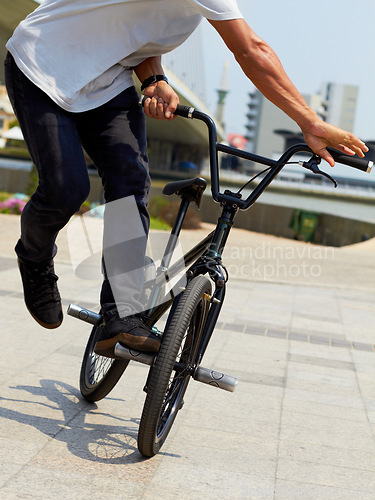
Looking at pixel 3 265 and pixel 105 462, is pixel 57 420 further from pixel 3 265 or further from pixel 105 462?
pixel 3 265

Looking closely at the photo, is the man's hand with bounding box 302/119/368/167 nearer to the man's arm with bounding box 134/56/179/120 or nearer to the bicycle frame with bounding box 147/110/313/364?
the bicycle frame with bounding box 147/110/313/364

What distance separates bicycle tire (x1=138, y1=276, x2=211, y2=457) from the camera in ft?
7.53

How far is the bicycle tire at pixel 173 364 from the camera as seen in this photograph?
2.29 metres

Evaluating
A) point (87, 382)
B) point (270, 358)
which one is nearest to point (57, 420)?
point (87, 382)

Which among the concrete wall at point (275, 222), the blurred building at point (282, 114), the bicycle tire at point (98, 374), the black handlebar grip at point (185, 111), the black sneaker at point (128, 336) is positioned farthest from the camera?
the blurred building at point (282, 114)

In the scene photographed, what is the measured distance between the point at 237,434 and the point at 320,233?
3120 cm

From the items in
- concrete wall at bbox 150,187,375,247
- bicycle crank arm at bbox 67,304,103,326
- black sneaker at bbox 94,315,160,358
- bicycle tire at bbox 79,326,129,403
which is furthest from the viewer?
concrete wall at bbox 150,187,375,247

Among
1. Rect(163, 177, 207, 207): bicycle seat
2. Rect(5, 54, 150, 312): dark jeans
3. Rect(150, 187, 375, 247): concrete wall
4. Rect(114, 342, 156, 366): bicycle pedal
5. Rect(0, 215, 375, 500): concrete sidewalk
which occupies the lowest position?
Rect(150, 187, 375, 247): concrete wall

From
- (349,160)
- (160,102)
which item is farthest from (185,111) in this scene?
(349,160)

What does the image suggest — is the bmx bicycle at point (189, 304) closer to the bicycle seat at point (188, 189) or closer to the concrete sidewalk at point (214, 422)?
the bicycle seat at point (188, 189)

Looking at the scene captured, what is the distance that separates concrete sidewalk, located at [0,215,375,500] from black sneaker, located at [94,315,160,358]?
1.31 ft

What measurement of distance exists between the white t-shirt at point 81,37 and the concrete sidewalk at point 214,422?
1276 millimetres

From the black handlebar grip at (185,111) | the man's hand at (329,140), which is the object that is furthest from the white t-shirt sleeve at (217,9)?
the man's hand at (329,140)

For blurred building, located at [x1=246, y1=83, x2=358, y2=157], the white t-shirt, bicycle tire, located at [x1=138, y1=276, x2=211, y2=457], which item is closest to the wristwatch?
the white t-shirt
